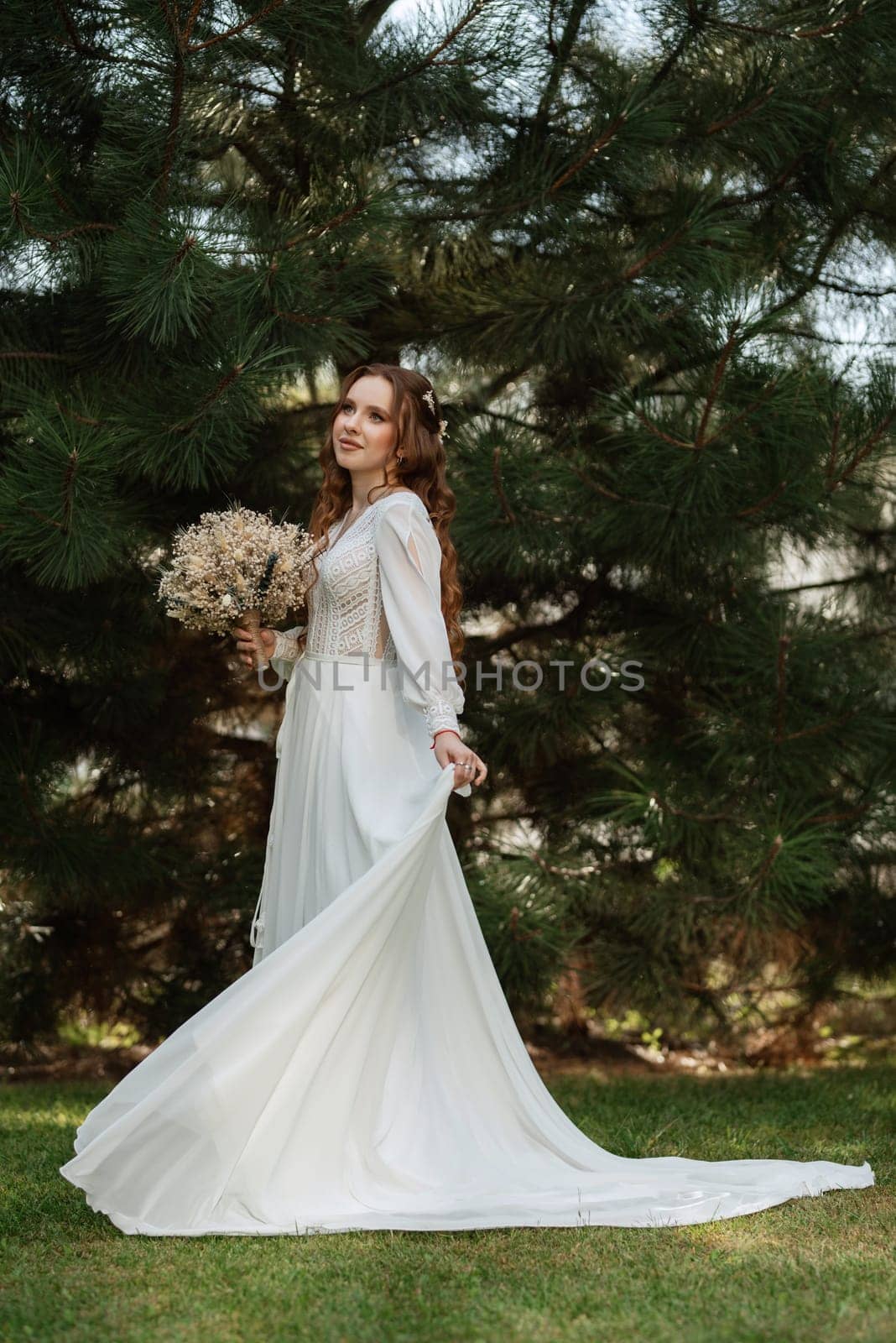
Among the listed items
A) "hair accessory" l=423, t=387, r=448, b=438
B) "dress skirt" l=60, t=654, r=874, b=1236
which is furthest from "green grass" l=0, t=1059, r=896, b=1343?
"hair accessory" l=423, t=387, r=448, b=438

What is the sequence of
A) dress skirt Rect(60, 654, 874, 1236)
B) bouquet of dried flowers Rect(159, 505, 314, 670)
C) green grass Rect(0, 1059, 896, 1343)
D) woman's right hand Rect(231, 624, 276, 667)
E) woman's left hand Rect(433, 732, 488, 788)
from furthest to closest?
woman's right hand Rect(231, 624, 276, 667)
bouquet of dried flowers Rect(159, 505, 314, 670)
woman's left hand Rect(433, 732, 488, 788)
dress skirt Rect(60, 654, 874, 1236)
green grass Rect(0, 1059, 896, 1343)

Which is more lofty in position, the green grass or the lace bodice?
the lace bodice

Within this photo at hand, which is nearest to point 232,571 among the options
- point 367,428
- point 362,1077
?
point 367,428

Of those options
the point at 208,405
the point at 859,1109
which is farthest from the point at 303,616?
the point at 859,1109

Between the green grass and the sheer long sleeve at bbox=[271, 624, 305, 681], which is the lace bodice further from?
the green grass

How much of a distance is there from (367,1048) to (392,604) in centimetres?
98

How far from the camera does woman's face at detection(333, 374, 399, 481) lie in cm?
311

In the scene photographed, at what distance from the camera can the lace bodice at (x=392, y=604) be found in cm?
287

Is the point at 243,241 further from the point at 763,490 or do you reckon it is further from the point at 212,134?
the point at 763,490

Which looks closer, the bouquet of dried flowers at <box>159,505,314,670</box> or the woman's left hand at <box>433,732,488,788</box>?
the woman's left hand at <box>433,732,488,788</box>

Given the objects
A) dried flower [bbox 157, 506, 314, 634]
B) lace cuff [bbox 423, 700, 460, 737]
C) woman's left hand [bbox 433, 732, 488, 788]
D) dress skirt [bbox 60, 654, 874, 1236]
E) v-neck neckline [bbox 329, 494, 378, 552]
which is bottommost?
dress skirt [bbox 60, 654, 874, 1236]

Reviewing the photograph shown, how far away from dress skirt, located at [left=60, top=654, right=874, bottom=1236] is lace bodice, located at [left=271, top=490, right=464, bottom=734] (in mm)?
70

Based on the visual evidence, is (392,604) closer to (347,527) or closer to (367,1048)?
(347,527)

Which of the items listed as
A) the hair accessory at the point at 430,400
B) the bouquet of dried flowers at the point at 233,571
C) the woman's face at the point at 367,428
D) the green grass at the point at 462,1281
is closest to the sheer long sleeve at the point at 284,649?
the bouquet of dried flowers at the point at 233,571
